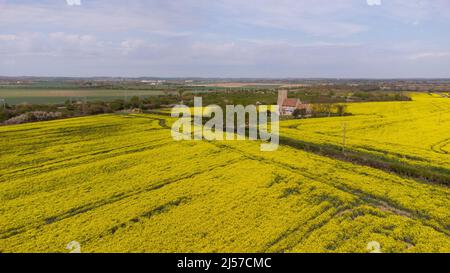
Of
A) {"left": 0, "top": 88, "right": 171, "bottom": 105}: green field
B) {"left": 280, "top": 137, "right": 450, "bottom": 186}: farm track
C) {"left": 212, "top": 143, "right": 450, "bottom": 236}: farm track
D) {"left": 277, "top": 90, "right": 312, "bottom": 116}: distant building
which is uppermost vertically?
{"left": 0, "top": 88, "right": 171, "bottom": 105}: green field

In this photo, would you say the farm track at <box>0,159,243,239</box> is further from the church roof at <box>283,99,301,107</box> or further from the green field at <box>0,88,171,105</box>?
the green field at <box>0,88,171,105</box>

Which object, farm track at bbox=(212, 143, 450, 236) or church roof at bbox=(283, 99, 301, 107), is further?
church roof at bbox=(283, 99, 301, 107)

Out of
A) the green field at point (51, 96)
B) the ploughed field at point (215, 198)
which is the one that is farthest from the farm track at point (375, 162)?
the green field at point (51, 96)

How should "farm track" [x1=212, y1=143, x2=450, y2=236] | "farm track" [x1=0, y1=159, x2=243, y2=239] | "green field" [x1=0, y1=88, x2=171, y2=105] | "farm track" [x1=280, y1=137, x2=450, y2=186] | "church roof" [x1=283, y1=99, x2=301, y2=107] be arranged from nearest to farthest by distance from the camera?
"farm track" [x1=0, y1=159, x2=243, y2=239], "farm track" [x1=212, y1=143, x2=450, y2=236], "farm track" [x1=280, y1=137, x2=450, y2=186], "church roof" [x1=283, y1=99, x2=301, y2=107], "green field" [x1=0, y1=88, x2=171, y2=105]

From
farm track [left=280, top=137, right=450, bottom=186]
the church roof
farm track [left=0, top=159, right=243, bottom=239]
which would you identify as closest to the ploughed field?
farm track [left=0, top=159, right=243, bottom=239]

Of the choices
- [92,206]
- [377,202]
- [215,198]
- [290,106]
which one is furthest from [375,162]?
[290,106]

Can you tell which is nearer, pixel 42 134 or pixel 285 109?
pixel 42 134
